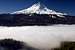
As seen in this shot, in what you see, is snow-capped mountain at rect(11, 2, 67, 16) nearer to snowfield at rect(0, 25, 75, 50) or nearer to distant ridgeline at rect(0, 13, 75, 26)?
distant ridgeline at rect(0, 13, 75, 26)

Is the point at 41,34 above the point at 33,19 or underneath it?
underneath

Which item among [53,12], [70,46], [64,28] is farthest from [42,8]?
[70,46]

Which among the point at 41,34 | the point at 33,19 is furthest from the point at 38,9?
the point at 41,34

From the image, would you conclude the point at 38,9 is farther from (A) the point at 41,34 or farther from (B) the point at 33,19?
(A) the point at 41,34

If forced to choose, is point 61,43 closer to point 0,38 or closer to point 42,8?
point 42,8

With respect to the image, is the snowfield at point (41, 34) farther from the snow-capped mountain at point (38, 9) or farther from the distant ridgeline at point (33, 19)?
the snow-capped mountain at point (38, 9)

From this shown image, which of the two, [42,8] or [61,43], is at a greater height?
[42,8]

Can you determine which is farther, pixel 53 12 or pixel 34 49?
pixel 34 49
